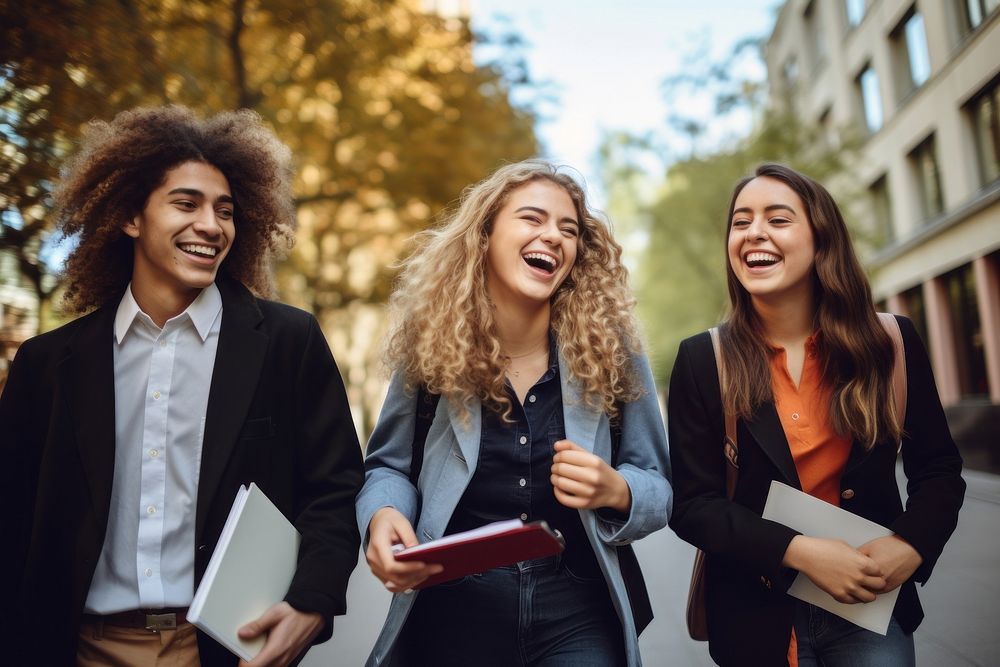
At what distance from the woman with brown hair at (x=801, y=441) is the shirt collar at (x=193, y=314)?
152 centimetres

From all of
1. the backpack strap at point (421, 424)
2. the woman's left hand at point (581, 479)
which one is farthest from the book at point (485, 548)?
the backpack strap at point (421, 424)

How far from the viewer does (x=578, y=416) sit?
8.71 feet

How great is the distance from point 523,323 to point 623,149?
24511mm

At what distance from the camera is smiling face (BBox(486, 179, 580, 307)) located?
2.85 m

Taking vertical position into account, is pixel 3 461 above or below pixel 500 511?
above

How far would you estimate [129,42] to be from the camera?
7406 mm

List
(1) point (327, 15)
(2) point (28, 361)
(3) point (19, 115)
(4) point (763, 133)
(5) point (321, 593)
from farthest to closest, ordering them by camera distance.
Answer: (4) point (763, 133)
(1) point (327, 15)
(3) point (19, 115)
(2) point (28, 361)
(5) point (321, 593)

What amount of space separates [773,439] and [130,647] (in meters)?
2.00

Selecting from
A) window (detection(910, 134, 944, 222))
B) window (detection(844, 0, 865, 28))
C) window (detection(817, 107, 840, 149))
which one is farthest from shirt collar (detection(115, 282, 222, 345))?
window (detection(817, 107, 840, 149))

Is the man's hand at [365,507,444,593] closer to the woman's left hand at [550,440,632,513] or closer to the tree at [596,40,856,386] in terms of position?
the woman's left hand at [550,440,632,513]

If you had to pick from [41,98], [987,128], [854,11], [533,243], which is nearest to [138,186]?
[533,243]

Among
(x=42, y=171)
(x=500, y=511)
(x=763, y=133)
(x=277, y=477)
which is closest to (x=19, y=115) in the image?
(x=42, y=171)

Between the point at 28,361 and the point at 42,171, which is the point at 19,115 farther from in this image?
the point at 28,361

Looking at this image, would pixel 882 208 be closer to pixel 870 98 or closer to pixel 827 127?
pixel 870 98
